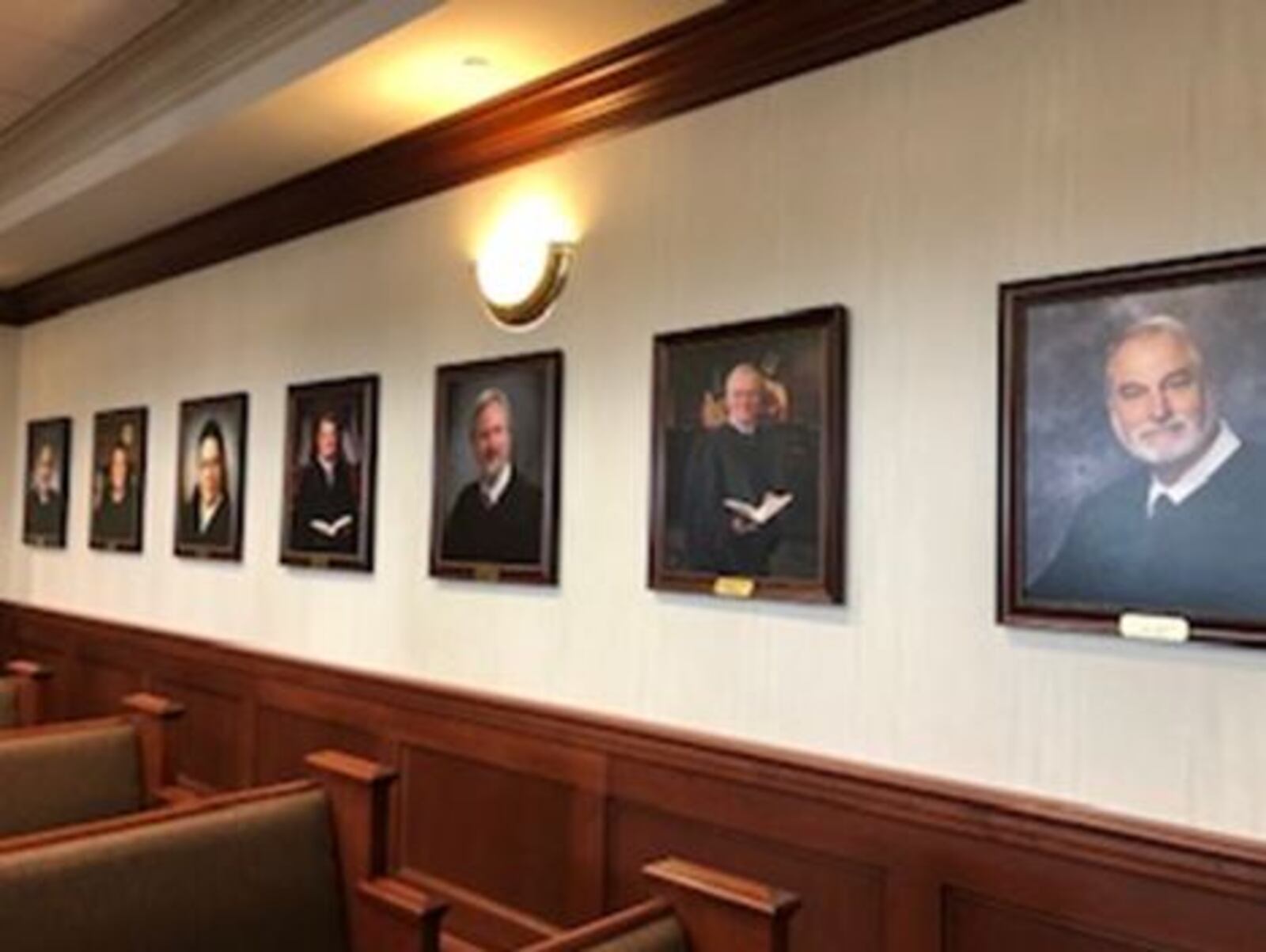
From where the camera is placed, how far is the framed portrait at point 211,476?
14.8 ft

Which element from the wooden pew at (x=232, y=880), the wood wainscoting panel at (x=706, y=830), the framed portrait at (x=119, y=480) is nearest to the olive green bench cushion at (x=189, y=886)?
the wooden pew at (x=232, y=880)

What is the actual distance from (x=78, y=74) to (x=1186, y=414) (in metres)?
3.73

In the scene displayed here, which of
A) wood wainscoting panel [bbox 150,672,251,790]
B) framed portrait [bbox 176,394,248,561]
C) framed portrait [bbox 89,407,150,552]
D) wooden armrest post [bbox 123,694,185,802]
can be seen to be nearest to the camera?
wooden armrest post [bbox 123,694,185,802]

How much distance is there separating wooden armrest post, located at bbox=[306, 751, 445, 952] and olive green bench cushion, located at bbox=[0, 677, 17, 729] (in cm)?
170

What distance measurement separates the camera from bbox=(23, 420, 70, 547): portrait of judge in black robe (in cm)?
584

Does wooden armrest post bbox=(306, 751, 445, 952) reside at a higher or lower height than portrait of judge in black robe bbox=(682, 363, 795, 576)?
lower

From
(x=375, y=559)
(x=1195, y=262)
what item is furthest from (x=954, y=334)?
(x=375, y=559)

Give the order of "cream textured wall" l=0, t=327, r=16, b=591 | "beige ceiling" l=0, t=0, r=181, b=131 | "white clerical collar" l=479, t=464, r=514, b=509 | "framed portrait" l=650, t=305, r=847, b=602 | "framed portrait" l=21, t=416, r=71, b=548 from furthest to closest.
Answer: "cream textured wall" l=0, t=327, r=16, b=591 → "framed portrait" l=21, t=416, r=71, b=548 → "beige ceiling" l=0, t=0, r=181, b=131 → "white clerical collar" l=479, t=464, r=514, b=509 → "framed portrait" l=650, t=305, r=847, b=602

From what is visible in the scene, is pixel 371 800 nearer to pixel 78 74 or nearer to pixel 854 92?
pixel 854 92

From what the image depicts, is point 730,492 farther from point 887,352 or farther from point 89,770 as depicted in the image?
point 89,770

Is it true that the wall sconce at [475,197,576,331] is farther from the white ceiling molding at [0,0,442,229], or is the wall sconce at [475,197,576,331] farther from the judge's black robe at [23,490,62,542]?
the judge's black robe at [23,490,62,542]

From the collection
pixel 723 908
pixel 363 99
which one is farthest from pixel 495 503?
pixel 723 908

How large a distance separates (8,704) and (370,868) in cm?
193

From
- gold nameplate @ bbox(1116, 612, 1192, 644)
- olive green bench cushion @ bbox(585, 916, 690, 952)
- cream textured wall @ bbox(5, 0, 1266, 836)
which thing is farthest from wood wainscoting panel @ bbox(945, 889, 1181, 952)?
olive green bench cushion @ bbox(585, 916, 690, 952)
